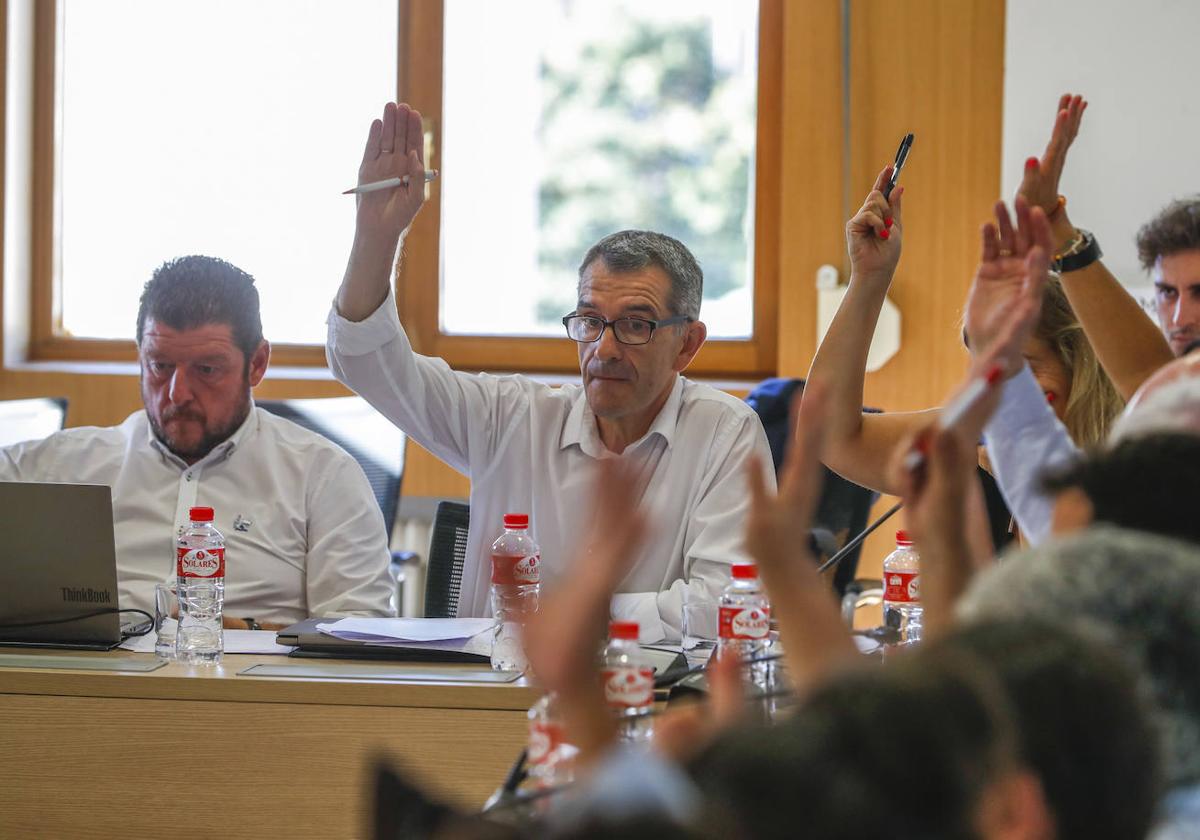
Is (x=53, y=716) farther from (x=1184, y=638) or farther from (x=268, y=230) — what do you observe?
(x=268, y=230)

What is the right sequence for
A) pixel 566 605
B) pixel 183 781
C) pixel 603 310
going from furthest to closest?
pixel 603 310
pixel 183 781
pixel 566 605

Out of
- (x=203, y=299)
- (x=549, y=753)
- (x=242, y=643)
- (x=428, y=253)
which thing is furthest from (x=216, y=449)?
(x=549, y=753)

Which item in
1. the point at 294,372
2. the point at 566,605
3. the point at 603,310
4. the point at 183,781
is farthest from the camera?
the point at 294,372

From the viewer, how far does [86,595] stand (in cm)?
203

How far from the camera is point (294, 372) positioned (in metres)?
4.06

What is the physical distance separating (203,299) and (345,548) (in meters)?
0.58

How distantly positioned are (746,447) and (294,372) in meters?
2.01

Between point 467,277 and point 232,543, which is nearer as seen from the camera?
point 232,543

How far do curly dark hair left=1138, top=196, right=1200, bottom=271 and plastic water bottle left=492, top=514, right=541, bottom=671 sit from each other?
44.9 inches

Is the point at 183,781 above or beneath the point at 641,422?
beneath

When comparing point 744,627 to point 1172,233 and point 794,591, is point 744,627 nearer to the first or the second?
point 794,591

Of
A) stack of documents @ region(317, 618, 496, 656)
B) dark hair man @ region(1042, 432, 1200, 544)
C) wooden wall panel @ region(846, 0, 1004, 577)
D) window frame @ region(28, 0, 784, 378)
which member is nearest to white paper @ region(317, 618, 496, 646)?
stack of documents @ region(317, 618, 496, 656)

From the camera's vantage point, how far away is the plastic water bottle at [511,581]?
1945 millimetres

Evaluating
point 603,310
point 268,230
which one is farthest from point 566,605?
point 268,230
